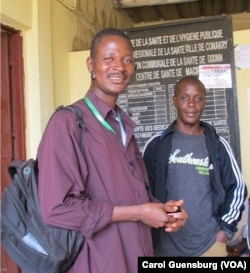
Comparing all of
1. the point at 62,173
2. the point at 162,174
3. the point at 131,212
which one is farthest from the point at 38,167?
the point at 162,174

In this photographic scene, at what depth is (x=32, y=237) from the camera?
53.5 inches

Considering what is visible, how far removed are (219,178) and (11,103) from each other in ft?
4.19

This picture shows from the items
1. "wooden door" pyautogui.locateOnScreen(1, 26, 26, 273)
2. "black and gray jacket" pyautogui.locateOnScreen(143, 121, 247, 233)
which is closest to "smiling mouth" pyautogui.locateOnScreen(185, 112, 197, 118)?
"black and gray jacket" pyautogui.locateOnScreen(143, 121, 247, 233)

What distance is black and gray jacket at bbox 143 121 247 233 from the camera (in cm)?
225

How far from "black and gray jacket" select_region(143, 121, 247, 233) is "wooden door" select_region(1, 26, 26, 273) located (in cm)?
82

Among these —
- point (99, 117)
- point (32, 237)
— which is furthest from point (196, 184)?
point (32, 237)

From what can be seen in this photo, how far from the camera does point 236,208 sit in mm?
2266

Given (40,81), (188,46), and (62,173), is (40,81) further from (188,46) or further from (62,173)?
(62,173)

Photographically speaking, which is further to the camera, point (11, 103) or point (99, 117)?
point (11, 103)

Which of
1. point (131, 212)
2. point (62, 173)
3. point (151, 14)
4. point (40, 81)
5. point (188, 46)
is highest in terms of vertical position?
point (151, 14)

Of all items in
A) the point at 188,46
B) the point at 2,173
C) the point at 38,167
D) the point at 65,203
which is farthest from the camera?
the point at 188,46

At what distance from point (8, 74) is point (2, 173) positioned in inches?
22.8

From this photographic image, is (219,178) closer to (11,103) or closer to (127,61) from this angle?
(127,61)

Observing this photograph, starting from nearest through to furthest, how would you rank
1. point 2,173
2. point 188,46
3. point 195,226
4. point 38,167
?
point 38,167
point 195,226
point 2,173
point 188,46
